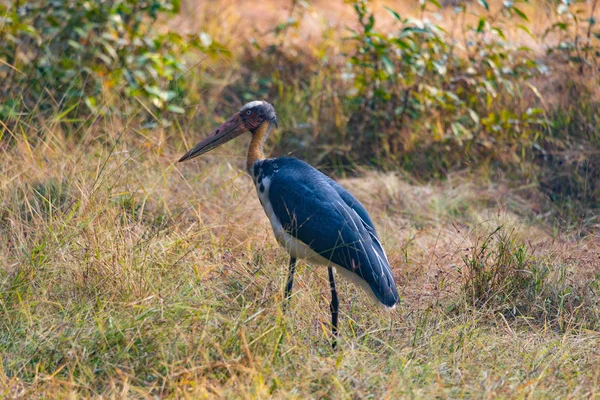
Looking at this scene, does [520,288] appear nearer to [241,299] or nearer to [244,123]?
[241,299]

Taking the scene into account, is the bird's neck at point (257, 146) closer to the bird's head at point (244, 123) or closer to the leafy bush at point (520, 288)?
the bird's head at point (244, 123)

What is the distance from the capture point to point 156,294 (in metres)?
3.42

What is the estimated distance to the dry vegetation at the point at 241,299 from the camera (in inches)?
121

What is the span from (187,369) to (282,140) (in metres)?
3.55

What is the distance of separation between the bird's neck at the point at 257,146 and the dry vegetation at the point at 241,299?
394 mm

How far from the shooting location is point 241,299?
146 inches

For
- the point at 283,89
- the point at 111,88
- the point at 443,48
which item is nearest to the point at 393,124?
the point at 443,48

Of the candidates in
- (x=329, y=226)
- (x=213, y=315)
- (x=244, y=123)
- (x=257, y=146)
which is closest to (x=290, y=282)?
(x=329, y=226)

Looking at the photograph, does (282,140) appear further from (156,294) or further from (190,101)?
(156,294)

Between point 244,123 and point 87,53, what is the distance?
231 centimetres

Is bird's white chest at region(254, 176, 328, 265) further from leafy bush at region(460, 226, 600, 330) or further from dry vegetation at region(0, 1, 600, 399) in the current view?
leafy bush at region(460, 226, 600, 330)

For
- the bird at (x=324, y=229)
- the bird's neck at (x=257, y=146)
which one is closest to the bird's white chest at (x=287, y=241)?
the bird at (x=324, y=229)

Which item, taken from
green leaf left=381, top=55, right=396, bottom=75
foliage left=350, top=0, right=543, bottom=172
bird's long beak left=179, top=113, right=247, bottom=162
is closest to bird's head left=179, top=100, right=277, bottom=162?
bird's long beak left=179, top=113, right=247, bottom=162

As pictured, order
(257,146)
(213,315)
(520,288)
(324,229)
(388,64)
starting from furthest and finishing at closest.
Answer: (388,64)
(257,146)
(520,288)
(324,229)
(213,315)
